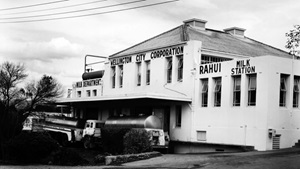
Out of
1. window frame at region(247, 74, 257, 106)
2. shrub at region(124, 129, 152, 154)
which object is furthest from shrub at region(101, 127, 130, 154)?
window frame at region(247, 74, 257, 106)

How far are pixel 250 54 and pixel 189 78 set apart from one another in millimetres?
7012

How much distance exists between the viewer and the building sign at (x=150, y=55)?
40.2 metres

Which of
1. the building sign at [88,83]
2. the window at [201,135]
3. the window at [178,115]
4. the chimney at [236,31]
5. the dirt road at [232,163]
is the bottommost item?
the dirt road at [232,163]

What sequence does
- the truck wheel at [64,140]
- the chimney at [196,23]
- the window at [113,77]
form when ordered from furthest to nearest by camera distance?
the window at [113,77], the chimney at [196,23], the truck wheel at [64,140]

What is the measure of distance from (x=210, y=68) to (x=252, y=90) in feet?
14.1

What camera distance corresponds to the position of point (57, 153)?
3191 cm

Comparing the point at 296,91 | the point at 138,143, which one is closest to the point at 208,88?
the point at 296,91

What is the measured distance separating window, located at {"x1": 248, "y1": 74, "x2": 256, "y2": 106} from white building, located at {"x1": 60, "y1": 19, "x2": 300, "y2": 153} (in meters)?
0.03

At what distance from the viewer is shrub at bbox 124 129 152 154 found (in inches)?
1233

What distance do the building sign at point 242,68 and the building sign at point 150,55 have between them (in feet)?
21.1

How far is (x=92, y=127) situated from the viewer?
4388 cm

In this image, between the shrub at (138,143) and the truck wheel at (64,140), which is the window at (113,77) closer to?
the truck wheel at (64,140)

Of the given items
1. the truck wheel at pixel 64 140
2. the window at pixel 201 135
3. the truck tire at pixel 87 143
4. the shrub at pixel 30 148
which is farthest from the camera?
the truck wheel at pixel 64 140

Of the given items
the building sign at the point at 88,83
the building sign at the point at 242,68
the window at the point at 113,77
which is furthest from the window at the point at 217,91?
the building sign at the point at 88,83
